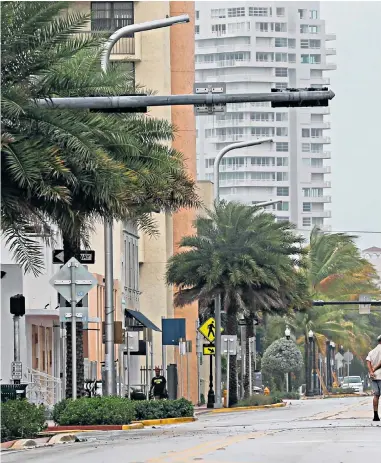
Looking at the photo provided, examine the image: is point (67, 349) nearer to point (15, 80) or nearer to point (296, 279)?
point (15, 80)

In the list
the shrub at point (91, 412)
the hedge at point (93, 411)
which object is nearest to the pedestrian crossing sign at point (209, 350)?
the hedge at point (93, 411)

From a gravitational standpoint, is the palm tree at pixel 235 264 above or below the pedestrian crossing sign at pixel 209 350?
above

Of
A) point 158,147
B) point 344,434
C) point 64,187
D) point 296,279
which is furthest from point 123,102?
point 296,279

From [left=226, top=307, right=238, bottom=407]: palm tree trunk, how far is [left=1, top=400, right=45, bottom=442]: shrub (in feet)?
100

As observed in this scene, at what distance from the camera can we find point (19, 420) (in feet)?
76.6

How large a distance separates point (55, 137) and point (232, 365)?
3364 centimetres

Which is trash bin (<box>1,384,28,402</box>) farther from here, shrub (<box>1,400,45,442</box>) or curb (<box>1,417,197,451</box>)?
shrub (<box>1,400,45,442</box>)

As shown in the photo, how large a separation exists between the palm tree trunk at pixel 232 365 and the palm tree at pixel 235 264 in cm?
5

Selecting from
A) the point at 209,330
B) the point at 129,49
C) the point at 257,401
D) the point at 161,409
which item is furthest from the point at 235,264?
the point at 129,49

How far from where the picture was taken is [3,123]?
2430 centimetres

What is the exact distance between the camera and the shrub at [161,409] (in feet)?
108

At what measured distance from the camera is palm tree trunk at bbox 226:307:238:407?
182 feet

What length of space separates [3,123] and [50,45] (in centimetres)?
164

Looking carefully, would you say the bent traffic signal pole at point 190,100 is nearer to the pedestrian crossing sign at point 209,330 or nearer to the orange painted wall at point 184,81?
the pedestrian crossing sign at point 209,330
